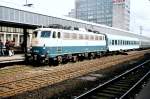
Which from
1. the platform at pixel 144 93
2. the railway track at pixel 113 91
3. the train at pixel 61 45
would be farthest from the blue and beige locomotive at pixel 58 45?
the platform at pixel 144 93

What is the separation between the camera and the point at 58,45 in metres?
24.4

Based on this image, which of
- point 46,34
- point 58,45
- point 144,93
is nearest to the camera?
point 144,93

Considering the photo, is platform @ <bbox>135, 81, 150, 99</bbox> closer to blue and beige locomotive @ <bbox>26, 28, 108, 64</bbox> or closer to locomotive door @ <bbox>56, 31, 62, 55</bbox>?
blue and beige locomotive @ <bbox>26, 28, 108, 64</bbox>

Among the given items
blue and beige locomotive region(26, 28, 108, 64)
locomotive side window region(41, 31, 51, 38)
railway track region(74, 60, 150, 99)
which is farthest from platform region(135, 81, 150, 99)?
locomotive side window region(41, 31, 51, 38)

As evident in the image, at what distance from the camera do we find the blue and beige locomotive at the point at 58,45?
23.4 m

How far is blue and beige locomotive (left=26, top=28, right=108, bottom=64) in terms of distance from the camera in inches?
923

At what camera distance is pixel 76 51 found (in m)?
28.4

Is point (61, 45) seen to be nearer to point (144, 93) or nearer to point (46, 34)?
point (46, 34)

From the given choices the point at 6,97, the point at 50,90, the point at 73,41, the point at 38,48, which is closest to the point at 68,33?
the point at 73,41

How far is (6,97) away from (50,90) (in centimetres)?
239

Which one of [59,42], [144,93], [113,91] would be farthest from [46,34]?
[144,93]

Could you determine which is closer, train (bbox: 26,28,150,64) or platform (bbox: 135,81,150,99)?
platform (bbox: 135,81,150,99)

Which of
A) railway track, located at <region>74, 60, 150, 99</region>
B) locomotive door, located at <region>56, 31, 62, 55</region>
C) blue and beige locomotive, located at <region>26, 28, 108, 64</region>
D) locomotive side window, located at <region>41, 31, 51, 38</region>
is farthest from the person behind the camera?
locomotive door, located at <region>56, 31, 62, 55</region>

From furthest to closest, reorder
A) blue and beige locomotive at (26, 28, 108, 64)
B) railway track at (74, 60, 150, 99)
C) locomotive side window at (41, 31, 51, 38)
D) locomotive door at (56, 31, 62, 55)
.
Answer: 1. locomotive door at (56, 31, 62, 55)
2. locomotive side window at (41, 31, 51, 38)
3. blue and beige locomotive at (26, 28, 108, 64)
4. railway track at (74, 60, 150, 99)
